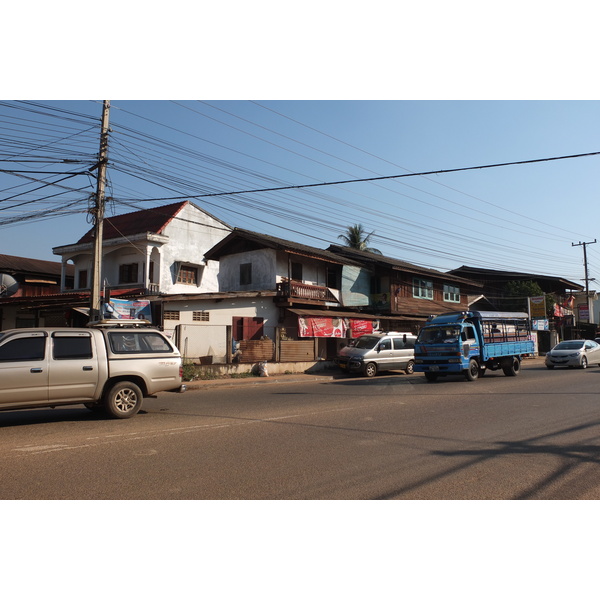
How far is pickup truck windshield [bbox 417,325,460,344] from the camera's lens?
18.9 meters

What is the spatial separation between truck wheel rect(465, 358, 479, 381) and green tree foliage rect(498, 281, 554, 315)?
29.1 meters

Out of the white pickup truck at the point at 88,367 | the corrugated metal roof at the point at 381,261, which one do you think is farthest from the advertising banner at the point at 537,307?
the white pickup truck at the point at 88,367

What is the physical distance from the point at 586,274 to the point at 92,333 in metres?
52.3

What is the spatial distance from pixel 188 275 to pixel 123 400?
26.4 metres

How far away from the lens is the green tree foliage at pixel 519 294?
46125mm

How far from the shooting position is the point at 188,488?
17.8 feet

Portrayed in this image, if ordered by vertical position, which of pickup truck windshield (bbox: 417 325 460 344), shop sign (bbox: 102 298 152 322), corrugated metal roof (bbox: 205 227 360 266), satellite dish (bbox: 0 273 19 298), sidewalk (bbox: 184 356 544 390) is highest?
corrugated metal roof (bbox: 205 227 360 266)

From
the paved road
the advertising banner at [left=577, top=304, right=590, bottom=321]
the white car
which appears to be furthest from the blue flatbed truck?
the advertising banner at [left=577, top=304, right=590, bottom=321]

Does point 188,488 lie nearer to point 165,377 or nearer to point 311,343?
point 165,377

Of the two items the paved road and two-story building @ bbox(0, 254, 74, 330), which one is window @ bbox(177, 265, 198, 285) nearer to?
two-story building @ bbox(0, 254, 74, 330)

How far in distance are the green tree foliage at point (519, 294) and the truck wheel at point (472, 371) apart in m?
29.1

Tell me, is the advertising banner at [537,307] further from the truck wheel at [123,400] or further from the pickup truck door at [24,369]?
the pickup truck door at [24,369]

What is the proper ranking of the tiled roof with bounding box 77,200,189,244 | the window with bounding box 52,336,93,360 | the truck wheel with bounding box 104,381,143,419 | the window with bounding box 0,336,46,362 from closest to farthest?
the window with bounding box 0,336,46,362 < the window with bounding box 52,336,93,360 < the truck wheel with bounding box 104,381,143,419 < the tiled roof with bounding box 77,200,189,244

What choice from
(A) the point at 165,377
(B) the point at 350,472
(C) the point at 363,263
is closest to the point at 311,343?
(C) the point at 363,263
